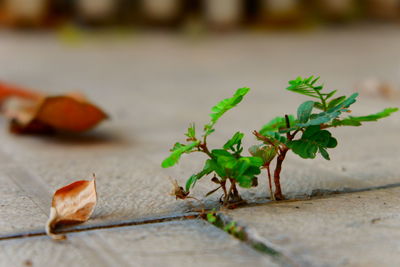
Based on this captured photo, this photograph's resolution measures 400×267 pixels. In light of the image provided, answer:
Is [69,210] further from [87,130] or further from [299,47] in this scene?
[299,47]

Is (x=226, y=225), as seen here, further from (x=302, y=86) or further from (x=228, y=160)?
(x=302, y=86)

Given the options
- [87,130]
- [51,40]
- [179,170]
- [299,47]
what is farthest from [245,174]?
[51,40]

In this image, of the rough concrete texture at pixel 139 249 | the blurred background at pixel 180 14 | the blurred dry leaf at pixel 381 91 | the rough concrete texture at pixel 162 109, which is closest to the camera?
the rough concrete texture at pixel 139 249

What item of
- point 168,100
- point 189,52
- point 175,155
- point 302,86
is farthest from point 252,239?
point 189,52

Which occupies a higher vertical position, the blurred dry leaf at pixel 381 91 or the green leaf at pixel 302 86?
the blurred dry leaf at pixel 381 91

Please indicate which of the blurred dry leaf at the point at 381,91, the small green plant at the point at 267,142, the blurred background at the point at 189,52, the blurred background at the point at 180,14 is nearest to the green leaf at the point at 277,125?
the small green plant at the point at 267,142

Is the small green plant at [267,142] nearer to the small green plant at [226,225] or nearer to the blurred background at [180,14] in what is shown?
the small green plant at [226,225]
